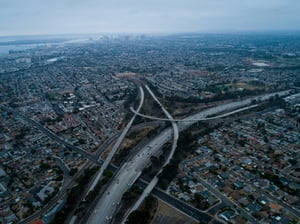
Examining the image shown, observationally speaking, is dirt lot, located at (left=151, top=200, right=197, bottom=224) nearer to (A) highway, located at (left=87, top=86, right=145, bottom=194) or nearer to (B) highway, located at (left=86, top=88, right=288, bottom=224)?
(B) highway, located at (left=86, top=88, right=288, bottom=224)

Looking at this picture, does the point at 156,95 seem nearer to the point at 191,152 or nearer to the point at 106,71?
the point at 191,152

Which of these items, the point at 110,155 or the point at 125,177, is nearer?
the point at 125,177

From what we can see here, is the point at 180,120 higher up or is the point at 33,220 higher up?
the point at 180,120

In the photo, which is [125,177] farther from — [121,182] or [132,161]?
[132,161]

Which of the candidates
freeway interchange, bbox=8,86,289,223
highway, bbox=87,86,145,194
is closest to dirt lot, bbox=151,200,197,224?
freeway interchange, bbox=8,86,289,223

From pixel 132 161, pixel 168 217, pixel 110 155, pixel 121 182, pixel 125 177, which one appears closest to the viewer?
pixel 168 217

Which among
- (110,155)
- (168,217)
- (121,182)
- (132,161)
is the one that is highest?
(110,155)

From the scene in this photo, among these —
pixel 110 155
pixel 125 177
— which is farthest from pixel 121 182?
pixel 110 155

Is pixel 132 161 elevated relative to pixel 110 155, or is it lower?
lower

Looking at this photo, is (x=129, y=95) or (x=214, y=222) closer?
(x=214, y=222)

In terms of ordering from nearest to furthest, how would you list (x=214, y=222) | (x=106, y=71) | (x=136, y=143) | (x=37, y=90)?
(x=214, y=222) < (x=136, y=143) < (x=37, y=90) < (x=106, y=71)

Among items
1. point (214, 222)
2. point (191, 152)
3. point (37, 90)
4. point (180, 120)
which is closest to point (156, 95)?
point (180, 120)
